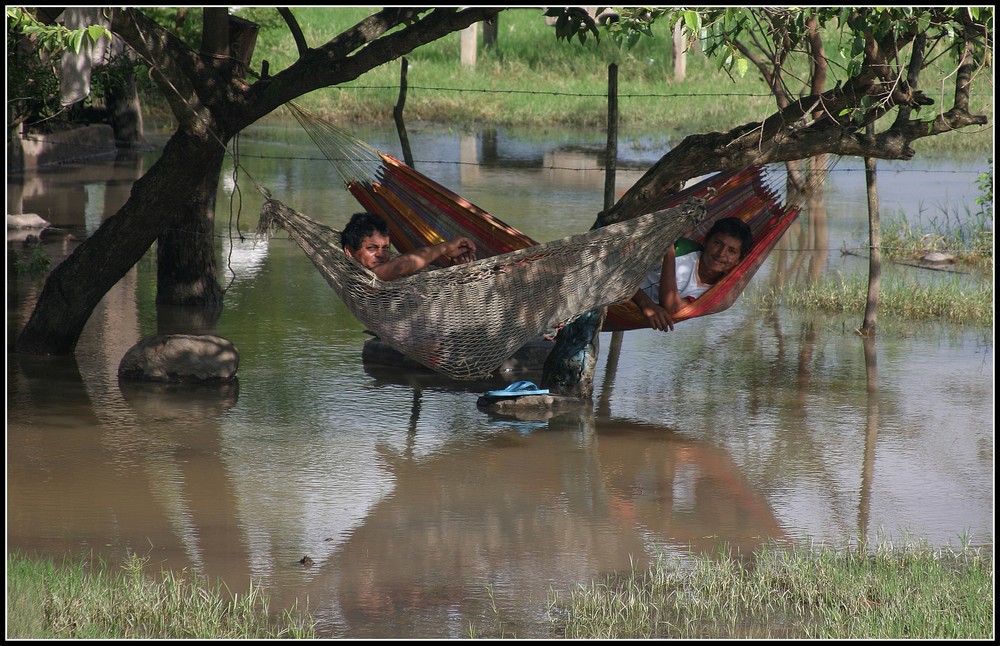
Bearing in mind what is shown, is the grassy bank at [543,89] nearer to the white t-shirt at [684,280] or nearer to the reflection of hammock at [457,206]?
the reflection of hammock at [457,206]

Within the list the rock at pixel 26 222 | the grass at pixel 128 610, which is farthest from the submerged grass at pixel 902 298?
the rock at pixel 26 222

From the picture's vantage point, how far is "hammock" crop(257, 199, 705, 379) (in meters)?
4.57

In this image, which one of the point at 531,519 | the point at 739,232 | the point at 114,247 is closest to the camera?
the point at 531,519

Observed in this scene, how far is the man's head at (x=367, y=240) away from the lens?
4969 mm

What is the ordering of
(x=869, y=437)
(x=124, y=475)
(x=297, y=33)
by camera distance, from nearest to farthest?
(x=124, y=475), (x=869, y=437), (x=297, y=33)

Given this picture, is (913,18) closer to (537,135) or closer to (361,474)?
(361,474)

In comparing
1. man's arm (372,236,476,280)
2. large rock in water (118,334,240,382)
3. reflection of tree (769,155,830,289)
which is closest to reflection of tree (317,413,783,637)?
man's arm (372,236,476,280)

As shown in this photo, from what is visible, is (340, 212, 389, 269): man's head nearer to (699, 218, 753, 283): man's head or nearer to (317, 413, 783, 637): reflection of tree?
(317, 413, 783, 637): reflection of tree

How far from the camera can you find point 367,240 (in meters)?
4.98

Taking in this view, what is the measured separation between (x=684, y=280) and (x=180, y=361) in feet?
7.12

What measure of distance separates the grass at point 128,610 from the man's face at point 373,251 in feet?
6.93

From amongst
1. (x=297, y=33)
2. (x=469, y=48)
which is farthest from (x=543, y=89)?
(x=297, y=33)

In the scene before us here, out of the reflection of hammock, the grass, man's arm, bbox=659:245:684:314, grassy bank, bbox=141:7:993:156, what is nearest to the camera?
the grass

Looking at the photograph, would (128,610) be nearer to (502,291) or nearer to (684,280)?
(502,291)
